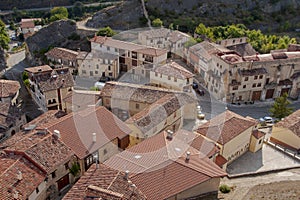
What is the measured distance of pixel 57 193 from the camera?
96.7 ft

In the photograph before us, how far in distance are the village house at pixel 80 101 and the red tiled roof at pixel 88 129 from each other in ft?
18.3

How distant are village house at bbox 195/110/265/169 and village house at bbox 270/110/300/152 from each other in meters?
3.19

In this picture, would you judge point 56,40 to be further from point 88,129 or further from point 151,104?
point 88,129

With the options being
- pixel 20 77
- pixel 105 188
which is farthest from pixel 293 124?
pixel 20 77

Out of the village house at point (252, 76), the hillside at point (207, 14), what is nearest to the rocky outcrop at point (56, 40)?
the hillside at point (207, 14)

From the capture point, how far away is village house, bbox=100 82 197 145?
36.9 metres

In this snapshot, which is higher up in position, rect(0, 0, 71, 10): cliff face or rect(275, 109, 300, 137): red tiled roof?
rect(0, 0, 71, 10): cliff face

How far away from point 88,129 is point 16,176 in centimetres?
836

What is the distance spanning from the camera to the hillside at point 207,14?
77.8 m

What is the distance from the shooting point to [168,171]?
25219 millimetres

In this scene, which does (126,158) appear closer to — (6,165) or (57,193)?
(57,193)

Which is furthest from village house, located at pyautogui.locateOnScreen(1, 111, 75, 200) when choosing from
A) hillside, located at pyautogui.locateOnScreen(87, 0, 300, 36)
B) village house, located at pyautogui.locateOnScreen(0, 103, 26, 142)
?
hillside, located at pyautogui.locateOnScreen(87, 0, 300, 36)

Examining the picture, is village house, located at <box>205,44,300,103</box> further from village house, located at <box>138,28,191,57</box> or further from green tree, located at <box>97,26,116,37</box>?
green tree, located at <box>97,26,116,37</box>

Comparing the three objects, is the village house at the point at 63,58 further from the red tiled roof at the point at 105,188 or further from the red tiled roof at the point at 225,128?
the red tiled roof at the point at 105,188
